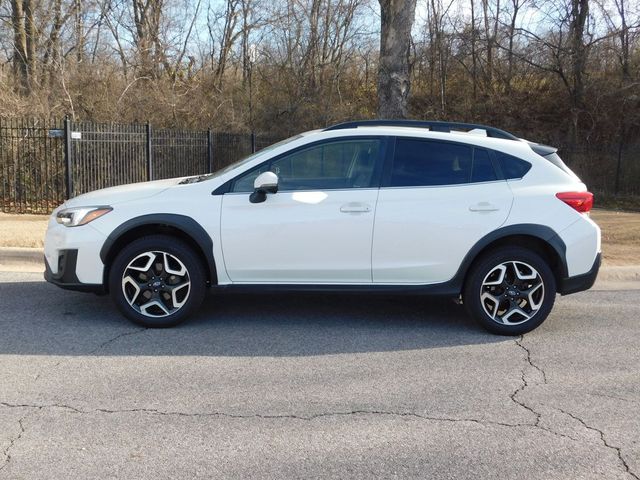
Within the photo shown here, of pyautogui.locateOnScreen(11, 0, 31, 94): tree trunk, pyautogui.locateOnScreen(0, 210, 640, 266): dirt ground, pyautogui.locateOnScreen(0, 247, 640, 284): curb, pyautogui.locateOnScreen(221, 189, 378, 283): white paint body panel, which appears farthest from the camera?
pyautogui.locateOnScreen(11, 0, 31, 94): tree trunk

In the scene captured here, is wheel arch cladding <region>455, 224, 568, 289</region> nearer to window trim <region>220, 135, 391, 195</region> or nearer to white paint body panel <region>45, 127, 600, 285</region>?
white paint body panel <region>45, 127, 600, 285</region>

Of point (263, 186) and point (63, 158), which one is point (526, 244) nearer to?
point (263, 186)

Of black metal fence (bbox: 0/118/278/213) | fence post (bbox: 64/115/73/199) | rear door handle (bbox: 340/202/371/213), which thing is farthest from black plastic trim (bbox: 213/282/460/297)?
black metal fence (bbox: 0/118/278/213)

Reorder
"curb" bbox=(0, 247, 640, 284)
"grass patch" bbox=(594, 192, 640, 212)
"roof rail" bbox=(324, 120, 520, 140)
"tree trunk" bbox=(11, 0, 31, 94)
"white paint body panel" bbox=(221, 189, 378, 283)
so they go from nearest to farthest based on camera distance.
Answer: "white paint body panel" bbox=(221, 189, 378, 283) < "roof rail" bbox=(324, 120, 520, 140) < "curb" bbox=(0, 247, 640, 284) < "grass patch" bbox=(594, 192, 640, 212) < "tree trunk" bbox=(11, 0, 31, 94)

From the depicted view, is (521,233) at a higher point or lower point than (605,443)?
higher

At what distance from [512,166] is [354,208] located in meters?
1.46

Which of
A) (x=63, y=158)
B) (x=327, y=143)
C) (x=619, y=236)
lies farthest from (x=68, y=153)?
(x=619, y=236)

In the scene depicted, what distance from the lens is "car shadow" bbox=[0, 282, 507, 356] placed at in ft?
17.1

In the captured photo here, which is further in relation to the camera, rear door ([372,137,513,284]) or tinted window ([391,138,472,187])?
tinted window ([391,138,472,187])

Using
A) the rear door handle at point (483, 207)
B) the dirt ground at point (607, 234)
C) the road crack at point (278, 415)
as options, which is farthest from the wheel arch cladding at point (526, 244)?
the dirt ground at point (607, 234)

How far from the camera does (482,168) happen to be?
5.70 m

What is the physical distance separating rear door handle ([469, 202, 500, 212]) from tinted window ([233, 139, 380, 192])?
35.3 inches

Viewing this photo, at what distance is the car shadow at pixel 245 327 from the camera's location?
5.22 metres

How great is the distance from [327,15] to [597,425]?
82.2 feet
